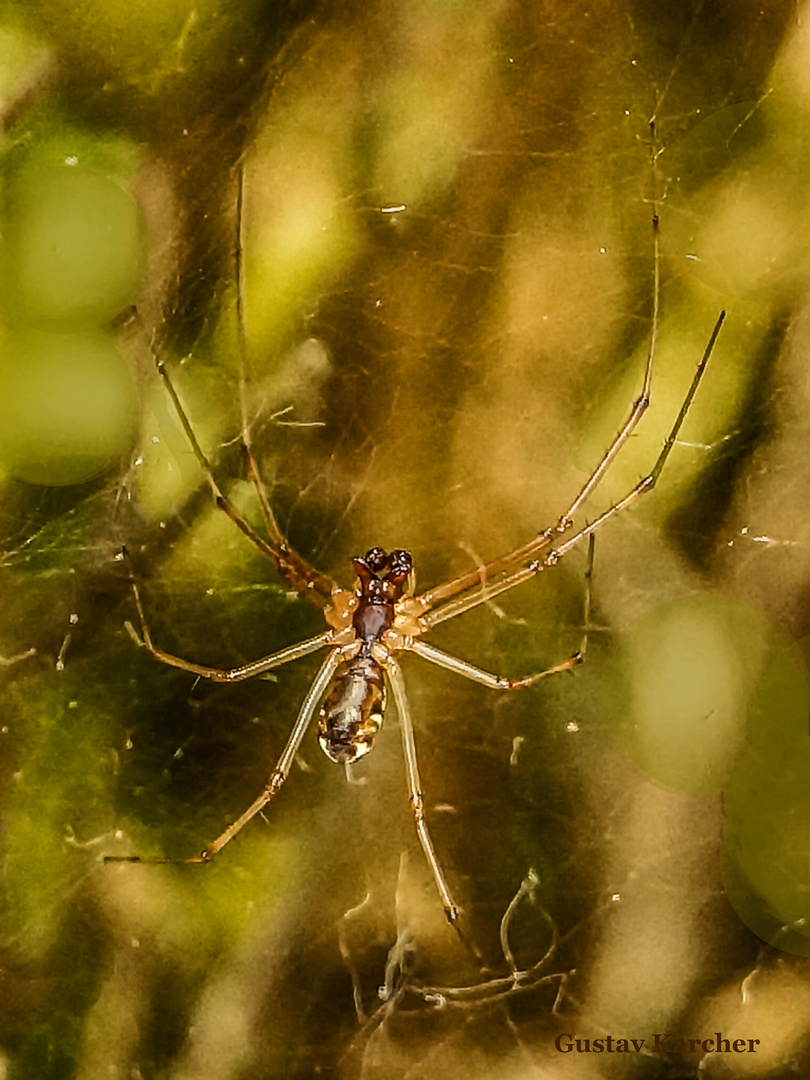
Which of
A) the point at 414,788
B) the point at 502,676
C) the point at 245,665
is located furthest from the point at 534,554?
the point at 245,665

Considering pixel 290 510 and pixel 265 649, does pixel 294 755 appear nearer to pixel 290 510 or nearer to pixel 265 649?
pixel 265 649

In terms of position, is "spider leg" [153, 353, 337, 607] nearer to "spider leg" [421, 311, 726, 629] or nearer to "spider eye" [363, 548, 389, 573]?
"spider eye" [363, 548, 389, 573]

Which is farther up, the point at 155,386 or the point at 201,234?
the point at 201,234

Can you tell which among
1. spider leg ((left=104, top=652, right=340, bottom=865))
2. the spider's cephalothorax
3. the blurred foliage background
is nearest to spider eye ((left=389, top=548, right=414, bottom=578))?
the spider's cephalothorax

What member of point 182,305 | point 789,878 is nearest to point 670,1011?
point 789,878

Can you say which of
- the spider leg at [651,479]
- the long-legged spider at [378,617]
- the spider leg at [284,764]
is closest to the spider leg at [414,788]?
the long-legged spider at [378,617]

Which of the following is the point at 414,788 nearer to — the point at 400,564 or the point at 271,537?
the point at 400,564

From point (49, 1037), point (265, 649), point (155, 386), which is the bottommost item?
point (49, 1037)
